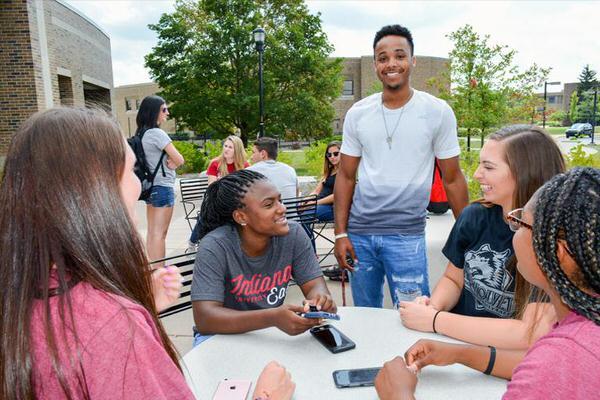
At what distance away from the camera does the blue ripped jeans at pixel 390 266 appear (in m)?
2.56

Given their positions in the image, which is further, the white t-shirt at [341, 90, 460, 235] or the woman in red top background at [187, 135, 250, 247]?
the woman in red top background at [187, 135, 250, 247]

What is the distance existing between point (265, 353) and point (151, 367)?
824 millimetres

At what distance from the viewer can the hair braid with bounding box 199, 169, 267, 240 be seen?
229 centimetres

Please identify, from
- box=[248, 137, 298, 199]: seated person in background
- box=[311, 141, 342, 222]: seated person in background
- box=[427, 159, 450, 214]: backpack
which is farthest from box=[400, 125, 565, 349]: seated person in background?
box=[427, 159, 450, 214]: backpack

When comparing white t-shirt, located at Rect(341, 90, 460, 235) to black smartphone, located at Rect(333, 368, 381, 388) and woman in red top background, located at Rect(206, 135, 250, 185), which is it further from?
woman in red top background, located at Rect(206, 135, 250, 185)

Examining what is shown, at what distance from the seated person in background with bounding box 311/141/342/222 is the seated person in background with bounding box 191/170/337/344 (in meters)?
3.28

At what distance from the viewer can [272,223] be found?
7.21 ft

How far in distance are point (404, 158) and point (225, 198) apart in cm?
104

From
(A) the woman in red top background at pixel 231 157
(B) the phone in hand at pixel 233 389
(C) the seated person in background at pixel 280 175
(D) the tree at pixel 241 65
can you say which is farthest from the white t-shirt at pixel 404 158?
(D) the tree at pixel 241 65

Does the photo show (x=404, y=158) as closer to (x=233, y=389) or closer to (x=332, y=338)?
(x=332, y=338)

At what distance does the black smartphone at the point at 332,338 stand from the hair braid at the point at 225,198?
0.79 meters

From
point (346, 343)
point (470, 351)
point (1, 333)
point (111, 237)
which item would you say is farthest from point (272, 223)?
point (1, 333)

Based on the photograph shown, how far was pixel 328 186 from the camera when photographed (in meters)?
5.92

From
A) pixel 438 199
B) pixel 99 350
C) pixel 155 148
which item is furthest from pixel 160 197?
pixel 99 350
